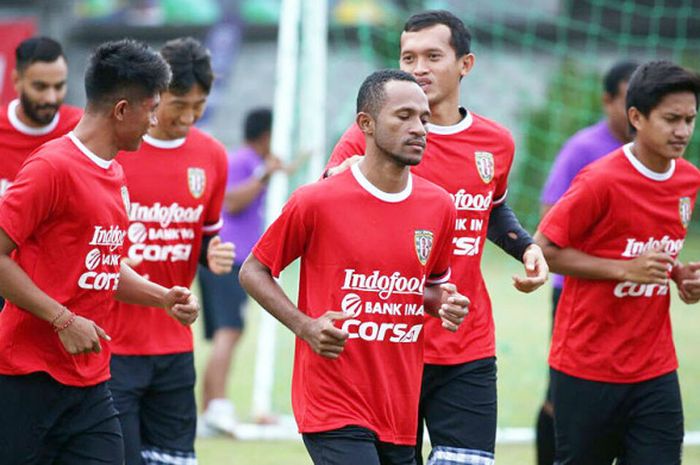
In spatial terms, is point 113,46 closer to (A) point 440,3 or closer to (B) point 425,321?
(B) point 425,321

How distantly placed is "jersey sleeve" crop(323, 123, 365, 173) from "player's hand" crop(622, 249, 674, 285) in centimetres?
136

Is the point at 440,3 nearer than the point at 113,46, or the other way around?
the point at 113,46

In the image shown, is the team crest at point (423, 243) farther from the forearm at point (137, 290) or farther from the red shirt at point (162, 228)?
the red shirt at point (162, 228)

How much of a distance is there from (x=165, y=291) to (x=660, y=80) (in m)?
2.50

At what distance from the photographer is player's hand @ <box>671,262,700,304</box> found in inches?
238

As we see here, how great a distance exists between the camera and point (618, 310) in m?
6.01

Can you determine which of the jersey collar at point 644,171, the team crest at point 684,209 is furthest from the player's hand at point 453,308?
the team crest at point 684,209

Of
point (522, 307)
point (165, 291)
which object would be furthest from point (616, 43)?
point (165, 291)

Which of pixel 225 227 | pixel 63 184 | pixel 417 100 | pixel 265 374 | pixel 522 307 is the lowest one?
pixel 522 307

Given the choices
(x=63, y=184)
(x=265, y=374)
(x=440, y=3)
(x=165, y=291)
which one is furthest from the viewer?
(x=440, y=3)

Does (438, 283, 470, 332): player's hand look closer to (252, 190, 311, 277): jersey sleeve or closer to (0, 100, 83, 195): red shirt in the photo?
(252, 190, 311, 277): jersey sleeve

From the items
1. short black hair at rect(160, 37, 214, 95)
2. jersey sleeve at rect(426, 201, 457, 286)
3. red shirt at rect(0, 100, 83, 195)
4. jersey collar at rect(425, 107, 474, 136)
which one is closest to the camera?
jersey sleeve at rect(426, 201, 457, 286)

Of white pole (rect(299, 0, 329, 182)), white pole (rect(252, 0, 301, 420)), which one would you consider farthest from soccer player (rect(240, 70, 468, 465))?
white pole (rect(299, 0, 329, 182))

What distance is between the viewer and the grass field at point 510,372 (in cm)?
879
